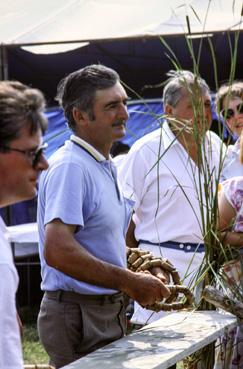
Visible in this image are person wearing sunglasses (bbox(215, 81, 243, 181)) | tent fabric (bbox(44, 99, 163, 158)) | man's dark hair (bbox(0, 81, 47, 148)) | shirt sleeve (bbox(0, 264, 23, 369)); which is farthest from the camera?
tent fabric (bbox(44, 99, 163, 158))

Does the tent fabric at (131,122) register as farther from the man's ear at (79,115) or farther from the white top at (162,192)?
the man's ear at (79,115)

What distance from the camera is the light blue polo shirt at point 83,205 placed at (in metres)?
3.12

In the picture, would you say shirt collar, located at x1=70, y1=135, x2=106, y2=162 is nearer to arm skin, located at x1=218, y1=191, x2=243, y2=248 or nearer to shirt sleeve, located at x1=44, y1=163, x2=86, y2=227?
shirt sleeve, located at x1=44, y1=163, x2=86, y2=227

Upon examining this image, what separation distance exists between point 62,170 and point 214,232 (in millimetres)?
837

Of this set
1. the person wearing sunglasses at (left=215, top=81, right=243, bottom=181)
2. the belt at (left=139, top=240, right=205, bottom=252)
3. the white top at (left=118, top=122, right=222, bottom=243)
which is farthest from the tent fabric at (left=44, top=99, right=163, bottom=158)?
the belt at (left=139, top=240, right=205, bottom=252)

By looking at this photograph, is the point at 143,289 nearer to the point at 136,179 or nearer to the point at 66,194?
the point at 66,194

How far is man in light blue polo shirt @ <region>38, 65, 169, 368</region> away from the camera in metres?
3.09

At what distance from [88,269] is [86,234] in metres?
0.19

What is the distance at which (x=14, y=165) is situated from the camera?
213 centimetres

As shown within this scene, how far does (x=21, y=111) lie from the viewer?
215 centimetres

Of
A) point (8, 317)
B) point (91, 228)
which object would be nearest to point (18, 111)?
point (8, 317)

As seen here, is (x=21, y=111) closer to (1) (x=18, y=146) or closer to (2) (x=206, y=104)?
(1) (x=18, y=146)

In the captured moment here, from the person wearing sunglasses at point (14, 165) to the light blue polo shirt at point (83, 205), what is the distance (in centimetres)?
84

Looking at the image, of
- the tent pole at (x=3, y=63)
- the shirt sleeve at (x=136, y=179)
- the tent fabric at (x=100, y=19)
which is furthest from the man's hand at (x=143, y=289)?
the tent pole at (x=3, y=63)
